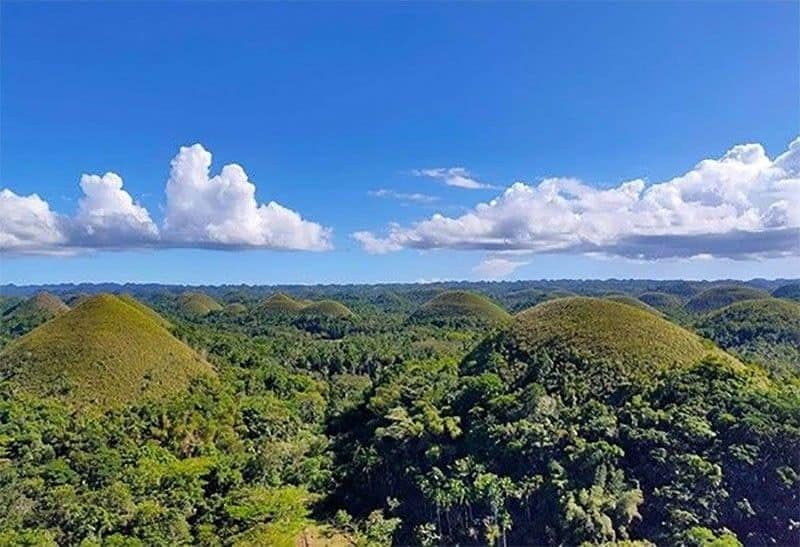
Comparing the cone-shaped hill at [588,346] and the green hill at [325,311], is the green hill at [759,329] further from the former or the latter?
the green hill at [325,311]

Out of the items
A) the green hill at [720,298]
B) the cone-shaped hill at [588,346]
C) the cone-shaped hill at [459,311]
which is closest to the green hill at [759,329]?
the cone-shaped hill at [588,346]

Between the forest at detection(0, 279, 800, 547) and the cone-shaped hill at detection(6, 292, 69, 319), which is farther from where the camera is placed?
the cone-shaped hill at detection(6, 292, 69, 319)

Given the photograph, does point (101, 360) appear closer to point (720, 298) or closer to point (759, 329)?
point (759, 329)

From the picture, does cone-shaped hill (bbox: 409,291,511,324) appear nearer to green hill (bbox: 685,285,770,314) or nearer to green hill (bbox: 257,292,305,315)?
green hill (bbox: 257,292,305,315)

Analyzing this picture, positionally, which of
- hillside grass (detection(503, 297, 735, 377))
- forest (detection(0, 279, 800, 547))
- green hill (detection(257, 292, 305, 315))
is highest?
hillside grass (detection(503, 297, 735, 377))

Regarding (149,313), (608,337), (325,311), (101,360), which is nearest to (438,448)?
(608,337)

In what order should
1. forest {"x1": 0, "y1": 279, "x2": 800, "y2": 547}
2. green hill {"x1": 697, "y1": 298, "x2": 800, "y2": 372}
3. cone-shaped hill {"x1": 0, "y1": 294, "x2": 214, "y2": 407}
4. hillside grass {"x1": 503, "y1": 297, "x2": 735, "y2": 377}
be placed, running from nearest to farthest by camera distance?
forest {"x1": 0, "y1": 279, "x2": 800, "y2": 547}
hillside grass {"x1": 503, "y1": 297, "x2": 735, "y2": 377}
cone-shaped hill {"x1": 0, "y1": 294, "x2": 214, "y2": 407}
green hill {"x1": 697, "y1": 298, "x2": 800, "y2": 372}

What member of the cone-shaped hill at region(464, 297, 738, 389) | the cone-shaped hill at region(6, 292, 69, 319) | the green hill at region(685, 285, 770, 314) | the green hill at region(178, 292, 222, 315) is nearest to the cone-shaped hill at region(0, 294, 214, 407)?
the cone-shaped hill at region(464, 297, 738, 389)
